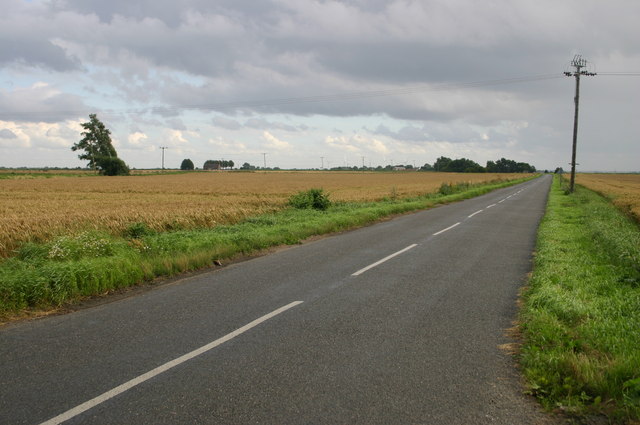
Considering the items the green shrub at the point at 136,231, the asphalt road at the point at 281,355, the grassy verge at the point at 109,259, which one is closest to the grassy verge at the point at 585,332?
the asphalt road at the point at 281,355

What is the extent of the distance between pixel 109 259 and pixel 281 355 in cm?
559

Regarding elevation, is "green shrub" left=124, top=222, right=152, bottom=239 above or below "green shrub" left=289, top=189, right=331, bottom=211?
below

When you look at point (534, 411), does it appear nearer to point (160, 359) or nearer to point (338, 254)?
point (160, 359)

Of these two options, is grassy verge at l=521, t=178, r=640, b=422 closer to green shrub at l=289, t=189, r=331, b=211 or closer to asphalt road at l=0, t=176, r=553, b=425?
asphalt road at l=0, t=176, r=553, b=425

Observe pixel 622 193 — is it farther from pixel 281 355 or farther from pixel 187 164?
pixel 187 164

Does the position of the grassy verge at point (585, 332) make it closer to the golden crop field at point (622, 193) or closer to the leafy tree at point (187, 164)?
the golden crop field at point (622, 193)

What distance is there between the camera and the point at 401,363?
4.71 metres

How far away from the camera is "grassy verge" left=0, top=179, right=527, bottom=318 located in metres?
7.20

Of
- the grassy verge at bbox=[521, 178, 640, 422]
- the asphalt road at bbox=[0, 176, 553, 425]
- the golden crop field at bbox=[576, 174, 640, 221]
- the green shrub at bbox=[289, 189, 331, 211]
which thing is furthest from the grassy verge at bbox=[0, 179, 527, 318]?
the golden crop field at bbox=[576, 174, 640, 221]

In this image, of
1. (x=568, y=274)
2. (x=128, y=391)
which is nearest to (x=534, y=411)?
(x=128, y=391)

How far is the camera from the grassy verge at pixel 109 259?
7195mm

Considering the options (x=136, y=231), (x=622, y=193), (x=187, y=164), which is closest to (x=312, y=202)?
(x=136, y=231)

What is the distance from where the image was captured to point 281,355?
4.90 metres

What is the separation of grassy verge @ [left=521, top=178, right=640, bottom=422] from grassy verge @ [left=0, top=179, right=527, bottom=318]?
682 centimetres
